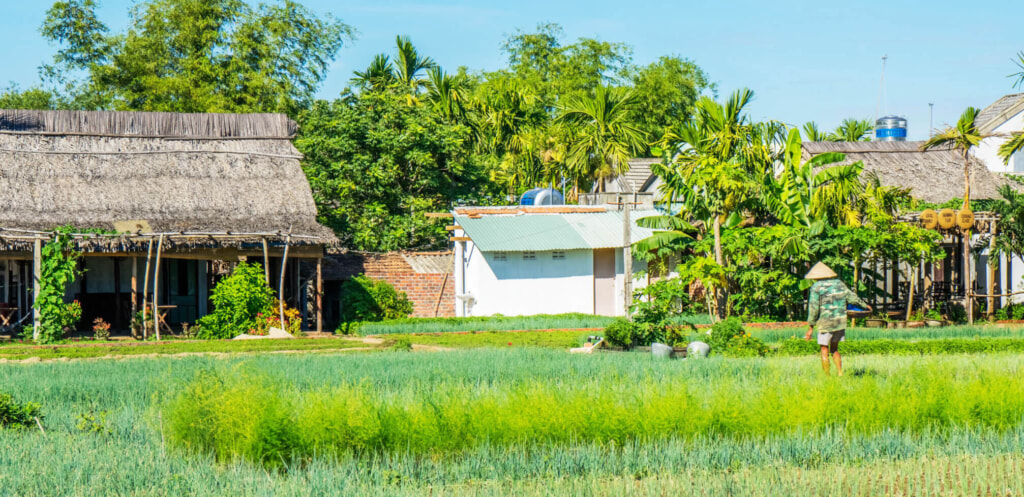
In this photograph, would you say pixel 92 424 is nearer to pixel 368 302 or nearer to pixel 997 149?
pixel 368 302

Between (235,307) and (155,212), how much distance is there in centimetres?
360

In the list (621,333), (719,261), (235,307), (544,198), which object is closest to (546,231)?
(544,198)

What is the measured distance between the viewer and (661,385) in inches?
429

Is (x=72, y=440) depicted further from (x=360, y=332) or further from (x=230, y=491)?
(x=360, y=332)

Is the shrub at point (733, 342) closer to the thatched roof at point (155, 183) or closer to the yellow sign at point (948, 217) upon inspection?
the yellow sign at point (948, 217)

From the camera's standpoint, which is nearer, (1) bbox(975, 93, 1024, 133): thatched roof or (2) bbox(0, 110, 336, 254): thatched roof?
(2) bbox(0, 110, 336, 254): thatched roof

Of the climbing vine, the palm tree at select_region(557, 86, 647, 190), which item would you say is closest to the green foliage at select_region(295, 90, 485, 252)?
the palm tree at select_region(557, 86, 647, 190)

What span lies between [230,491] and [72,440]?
7.86ft

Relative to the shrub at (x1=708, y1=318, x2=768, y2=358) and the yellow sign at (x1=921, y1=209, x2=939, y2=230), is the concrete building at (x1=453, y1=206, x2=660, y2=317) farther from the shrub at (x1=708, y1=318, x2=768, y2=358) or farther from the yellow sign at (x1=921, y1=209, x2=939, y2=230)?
the shrub at (x1=708, y1=318, x2=768, y2=358)

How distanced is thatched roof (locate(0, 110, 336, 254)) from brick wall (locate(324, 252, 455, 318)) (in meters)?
2.04

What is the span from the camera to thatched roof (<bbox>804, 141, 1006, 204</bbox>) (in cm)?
2922

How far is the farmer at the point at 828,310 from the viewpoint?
1281cm

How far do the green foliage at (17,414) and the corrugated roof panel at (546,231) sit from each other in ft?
52.8

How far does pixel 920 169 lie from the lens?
2988 centimetres
